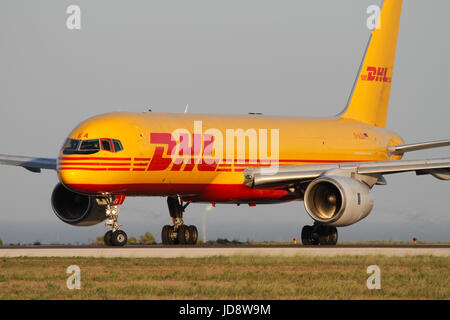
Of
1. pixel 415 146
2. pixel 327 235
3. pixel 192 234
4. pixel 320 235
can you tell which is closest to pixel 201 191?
pixel 192 234

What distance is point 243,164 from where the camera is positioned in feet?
107

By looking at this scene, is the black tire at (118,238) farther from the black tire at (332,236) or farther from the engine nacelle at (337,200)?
the black tire at (332,236)

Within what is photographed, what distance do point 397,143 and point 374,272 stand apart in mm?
18042

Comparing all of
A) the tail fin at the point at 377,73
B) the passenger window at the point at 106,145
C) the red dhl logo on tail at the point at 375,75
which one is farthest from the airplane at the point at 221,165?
the red dhl logo on tail at the point at 375,75

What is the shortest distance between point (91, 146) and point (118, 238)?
3.03 m

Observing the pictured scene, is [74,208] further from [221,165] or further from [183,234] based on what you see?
[221,165]

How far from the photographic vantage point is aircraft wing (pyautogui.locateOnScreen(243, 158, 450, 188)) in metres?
30.4

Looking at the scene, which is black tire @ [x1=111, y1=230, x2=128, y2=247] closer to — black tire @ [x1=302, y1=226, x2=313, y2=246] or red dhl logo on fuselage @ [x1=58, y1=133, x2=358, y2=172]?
red dhl logo on fuselage @ [x1=58, y1=133, x2=358, y2=172]

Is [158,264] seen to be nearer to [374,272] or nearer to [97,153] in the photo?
[374,272]

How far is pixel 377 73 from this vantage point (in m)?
39.1

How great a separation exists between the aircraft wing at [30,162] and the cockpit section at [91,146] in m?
4.38

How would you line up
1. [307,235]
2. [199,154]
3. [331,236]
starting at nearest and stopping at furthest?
[199,154] < [331,236] < [307,235]

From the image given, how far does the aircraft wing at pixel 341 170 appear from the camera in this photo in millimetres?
30359
